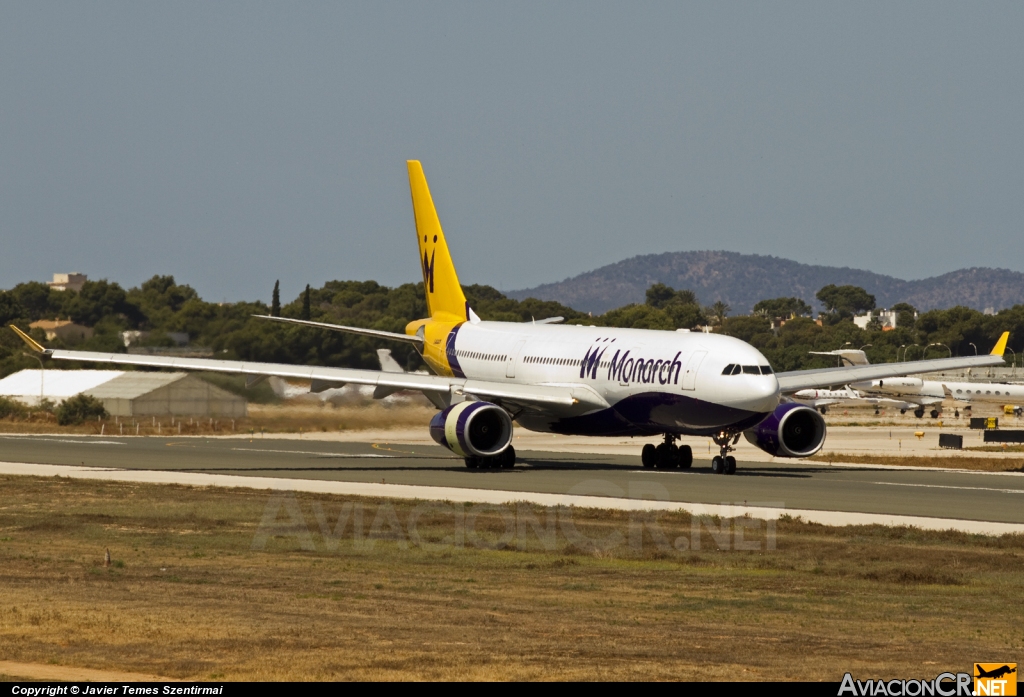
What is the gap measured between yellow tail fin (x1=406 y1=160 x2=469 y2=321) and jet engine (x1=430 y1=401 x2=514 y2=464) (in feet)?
41.4

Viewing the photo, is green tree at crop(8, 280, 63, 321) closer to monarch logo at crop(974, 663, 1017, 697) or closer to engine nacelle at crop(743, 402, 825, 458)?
engine nacelle at crop(743, 402, 825, 458)

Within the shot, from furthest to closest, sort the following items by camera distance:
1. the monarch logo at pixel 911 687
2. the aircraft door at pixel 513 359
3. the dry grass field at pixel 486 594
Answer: the aircraft door at pixel 513 359, the dry grass field at pixel 486 594, the monarch logo at pixel 911 687

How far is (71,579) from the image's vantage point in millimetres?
20078

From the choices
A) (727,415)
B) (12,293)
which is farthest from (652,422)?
(12,293)

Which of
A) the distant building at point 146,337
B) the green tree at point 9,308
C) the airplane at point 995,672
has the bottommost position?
the airplane at point 995,672

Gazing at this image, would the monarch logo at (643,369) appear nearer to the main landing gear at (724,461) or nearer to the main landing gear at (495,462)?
the main landing gear at (724,461)

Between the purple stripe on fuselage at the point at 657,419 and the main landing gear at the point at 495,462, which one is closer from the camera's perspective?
the purple stripe on fuselage at the point at 657,419

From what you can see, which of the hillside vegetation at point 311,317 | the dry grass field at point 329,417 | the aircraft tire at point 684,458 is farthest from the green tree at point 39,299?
the aircraft tire at point 684,458

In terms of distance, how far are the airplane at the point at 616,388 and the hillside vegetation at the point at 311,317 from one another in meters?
20.8

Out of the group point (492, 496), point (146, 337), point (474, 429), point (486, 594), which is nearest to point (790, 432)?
point (474, 429)

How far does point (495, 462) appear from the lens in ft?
146

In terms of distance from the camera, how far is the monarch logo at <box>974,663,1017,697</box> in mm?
12547

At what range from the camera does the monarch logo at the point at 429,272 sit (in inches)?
2245

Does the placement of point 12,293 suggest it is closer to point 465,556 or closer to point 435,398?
point 435,398
